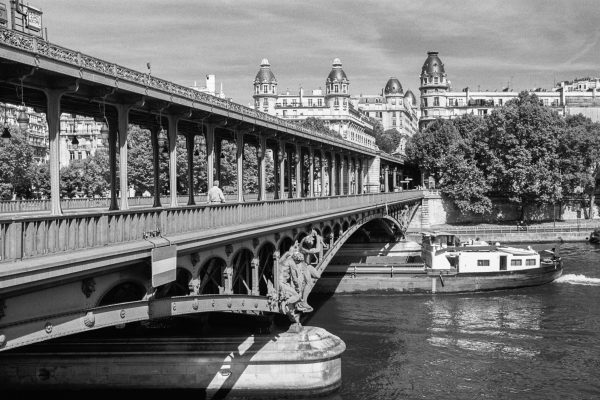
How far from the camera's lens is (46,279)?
14242mm

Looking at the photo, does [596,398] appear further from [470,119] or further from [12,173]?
[470,119]

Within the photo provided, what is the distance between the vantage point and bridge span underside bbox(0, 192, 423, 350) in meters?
14.2

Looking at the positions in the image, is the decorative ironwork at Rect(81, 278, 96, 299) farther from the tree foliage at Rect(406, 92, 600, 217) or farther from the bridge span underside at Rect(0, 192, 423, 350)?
the tree foliage at Rect(406, 92, 600, 217)

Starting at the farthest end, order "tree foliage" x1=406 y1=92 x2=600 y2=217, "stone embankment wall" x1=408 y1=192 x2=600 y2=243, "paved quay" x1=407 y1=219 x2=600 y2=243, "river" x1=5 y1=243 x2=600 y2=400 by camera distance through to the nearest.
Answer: "tree foliage" x1=406 y1=92 x2=600 y2=217 → "stone embankment wall" x1=408 y1=192 x2=600 y2=243 → "paved quay" x1=407 y1=219 x2=600 y2=243 → "river" x1=5 y1=243 x2=600 y2=400

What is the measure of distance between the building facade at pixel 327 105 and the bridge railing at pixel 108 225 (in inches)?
5561

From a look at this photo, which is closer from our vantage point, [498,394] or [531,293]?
[498,394]

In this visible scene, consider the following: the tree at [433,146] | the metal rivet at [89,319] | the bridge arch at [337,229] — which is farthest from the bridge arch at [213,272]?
the tree at [433,146]

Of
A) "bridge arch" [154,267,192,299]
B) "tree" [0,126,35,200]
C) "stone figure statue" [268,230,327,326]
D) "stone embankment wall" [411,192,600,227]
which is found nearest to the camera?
"bridge arch" [154,267,192,299]

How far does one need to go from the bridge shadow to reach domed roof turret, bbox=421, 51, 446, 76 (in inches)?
6758

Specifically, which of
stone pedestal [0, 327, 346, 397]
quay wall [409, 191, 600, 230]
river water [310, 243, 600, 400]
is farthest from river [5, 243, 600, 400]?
quay wall [409, 191, 600, 230]

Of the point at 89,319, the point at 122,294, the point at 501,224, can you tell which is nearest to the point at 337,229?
the point at 122,294

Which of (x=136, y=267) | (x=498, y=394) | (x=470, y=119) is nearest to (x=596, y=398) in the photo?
(x=498, y=394)

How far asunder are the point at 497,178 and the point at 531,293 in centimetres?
4528

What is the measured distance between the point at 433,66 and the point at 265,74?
45.9m
